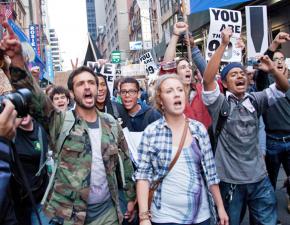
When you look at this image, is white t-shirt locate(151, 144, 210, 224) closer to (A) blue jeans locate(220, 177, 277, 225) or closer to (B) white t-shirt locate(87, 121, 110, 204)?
(B) white t-shirt locate(87, 121, 110, 204)

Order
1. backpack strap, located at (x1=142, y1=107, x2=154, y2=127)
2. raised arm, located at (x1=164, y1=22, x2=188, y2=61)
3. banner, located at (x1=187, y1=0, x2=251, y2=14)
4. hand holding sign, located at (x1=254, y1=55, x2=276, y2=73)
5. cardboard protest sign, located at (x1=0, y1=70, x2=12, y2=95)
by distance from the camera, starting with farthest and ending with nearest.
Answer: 1. banner, located at (x1=187, y1=0, x2=251, y2=14)
2. raised arm, located at (x1=164, y1=22, x2=188, y2=61)
3. cardboard protest sign, located at (x1=0, y1=70, x2=12, y2=95)
4. backpack strap, located at (x1=142, y1=107, x2=154, y2=127)
5. hand holding sign, located at (x1=254, y1=55, x2=276, y2=73)

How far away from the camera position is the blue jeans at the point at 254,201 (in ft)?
12.0

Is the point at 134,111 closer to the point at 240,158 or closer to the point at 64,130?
the point at 240,158

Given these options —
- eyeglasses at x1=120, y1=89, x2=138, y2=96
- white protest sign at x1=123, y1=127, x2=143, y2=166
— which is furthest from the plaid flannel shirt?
eyeglasses at x1=120, y1=89, x2=138, y2=96

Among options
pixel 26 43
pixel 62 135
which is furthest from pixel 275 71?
pixel 26 43

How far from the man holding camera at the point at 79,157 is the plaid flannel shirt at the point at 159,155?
0.24 metres

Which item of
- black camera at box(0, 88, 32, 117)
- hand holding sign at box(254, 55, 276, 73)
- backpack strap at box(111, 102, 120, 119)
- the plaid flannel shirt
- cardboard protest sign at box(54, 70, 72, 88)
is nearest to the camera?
black camera at box(0, 88, 32, 117)

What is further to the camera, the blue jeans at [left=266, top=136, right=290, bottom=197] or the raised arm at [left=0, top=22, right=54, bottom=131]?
the blue jeans at [left=266, top=136, right=290, bottom=197]

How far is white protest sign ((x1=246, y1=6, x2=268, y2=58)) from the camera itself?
19.7 feet

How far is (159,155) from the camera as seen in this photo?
307 centimetres

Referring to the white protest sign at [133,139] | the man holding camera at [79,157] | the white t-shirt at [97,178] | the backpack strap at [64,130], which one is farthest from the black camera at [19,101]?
the white protest sign at [133,139]

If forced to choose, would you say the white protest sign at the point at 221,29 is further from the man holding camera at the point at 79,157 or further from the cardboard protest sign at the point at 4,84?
the man holding camera at the point at 79,157

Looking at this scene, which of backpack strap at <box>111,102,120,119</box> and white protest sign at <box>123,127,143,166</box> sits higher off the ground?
backpack strap at <box>111,102,120,119</box>

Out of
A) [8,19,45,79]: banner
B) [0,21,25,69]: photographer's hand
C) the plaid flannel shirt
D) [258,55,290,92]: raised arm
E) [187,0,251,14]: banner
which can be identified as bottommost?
the plaid flannel shirt
